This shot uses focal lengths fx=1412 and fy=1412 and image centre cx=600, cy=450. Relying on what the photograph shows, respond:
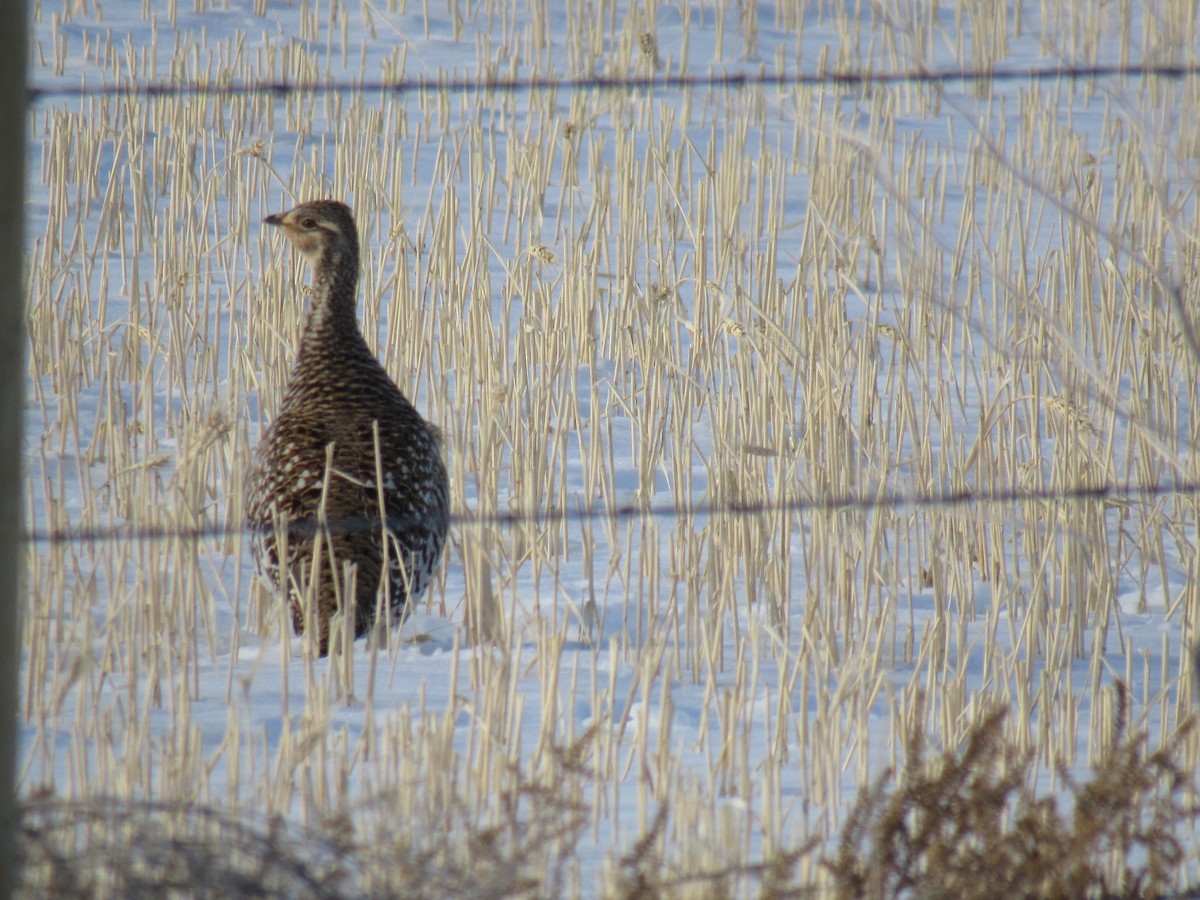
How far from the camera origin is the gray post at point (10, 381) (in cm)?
174

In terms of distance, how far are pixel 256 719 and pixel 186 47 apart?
257 inches

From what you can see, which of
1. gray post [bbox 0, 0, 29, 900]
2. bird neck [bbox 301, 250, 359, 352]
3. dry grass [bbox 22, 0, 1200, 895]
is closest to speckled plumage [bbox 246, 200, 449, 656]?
bird neck [bbox 301, 250, 359, 352]

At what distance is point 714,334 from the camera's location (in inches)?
237

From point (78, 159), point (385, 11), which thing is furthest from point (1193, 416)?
point (385, 11)

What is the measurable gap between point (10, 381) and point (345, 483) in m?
2.11

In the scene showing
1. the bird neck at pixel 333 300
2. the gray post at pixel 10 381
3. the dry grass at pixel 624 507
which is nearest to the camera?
the gray post at pixel 10 381

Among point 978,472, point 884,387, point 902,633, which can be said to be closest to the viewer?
point 902,633

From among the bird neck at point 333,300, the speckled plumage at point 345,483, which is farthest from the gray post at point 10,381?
the bird neck at point 333,300

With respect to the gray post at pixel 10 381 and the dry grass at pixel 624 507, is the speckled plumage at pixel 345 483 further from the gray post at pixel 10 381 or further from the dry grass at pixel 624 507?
the gray post at pixel 10 381

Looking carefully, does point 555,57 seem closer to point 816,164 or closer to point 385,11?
point 385,11

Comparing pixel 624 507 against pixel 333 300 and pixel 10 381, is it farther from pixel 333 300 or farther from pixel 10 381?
pixel 333 300

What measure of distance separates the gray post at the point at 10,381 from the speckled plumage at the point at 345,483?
172 centimetres

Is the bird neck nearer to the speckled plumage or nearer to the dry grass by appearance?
the speckled plumage

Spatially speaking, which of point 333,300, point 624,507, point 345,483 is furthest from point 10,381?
point 333,300
